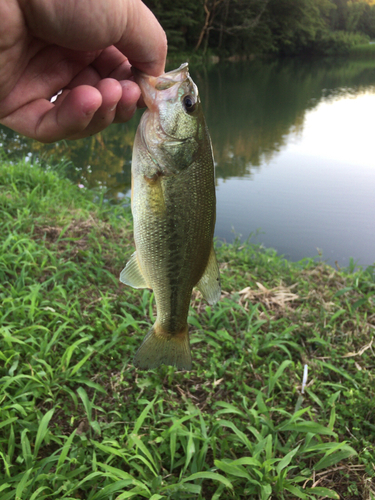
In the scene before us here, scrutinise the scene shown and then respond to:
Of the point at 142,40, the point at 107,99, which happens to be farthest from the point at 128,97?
the point at 142,40

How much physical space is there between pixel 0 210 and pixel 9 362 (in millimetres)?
2308

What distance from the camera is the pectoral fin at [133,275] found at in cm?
159

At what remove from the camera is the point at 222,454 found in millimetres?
2100

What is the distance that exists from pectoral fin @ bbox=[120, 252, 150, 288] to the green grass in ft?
3.26

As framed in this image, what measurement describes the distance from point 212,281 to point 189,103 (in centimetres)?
74

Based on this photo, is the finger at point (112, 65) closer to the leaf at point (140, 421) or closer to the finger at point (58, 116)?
the finger at point (58, 116)


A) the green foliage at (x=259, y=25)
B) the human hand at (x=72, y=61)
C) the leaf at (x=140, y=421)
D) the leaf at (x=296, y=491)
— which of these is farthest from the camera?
the green foliage at (x=259, y=25)

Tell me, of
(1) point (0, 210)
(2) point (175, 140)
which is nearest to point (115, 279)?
(1) point (0, 210)

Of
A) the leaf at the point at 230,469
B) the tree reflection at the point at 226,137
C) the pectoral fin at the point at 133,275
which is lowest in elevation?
the tree reflection at the point at 226,137

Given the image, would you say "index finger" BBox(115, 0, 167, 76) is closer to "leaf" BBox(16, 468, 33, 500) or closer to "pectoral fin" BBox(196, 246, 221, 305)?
"pectoral fin" BBox(196, 246, 221, 305)

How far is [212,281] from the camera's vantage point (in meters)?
1.57

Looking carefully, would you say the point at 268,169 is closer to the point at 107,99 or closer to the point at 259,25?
the point at 107,99

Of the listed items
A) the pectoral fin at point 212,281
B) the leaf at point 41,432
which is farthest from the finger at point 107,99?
the leaf at point 41,432

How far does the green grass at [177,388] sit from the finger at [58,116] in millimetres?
1381
